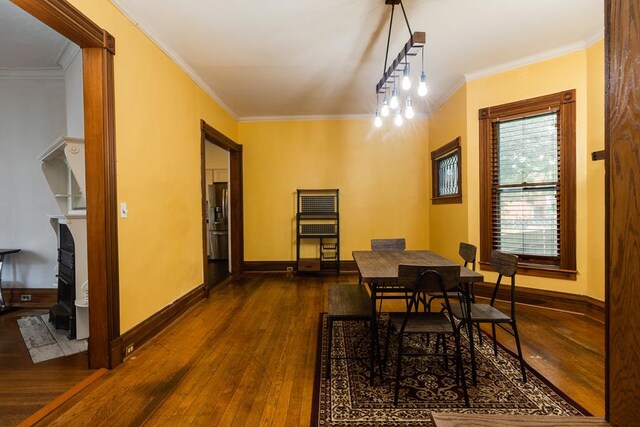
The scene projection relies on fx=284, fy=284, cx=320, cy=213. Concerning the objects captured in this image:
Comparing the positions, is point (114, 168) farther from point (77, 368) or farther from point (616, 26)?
point (616, 26)

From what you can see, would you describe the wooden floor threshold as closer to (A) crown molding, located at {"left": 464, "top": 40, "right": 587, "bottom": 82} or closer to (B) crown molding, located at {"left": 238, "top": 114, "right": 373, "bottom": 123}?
(B) crown molding, located at {"left": 238, "top": 114, "right": 373, "bottom": 123}

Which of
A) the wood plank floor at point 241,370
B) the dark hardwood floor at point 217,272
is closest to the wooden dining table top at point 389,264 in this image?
the wood plank floor at point 241,370

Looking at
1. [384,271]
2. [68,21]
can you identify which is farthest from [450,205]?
[68,21]

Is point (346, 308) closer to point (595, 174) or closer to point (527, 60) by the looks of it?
point (595, 174)

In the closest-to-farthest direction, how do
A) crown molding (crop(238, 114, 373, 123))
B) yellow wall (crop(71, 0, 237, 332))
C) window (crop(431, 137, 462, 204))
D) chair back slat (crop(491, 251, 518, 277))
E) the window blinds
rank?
chair back slat (crop(491, 251, 518, 277))
yellow wall (crop(71, 0, 237, 332))
the window blinds
window (crop(431, 137, 462, 204))
crown molding (crop(238, 114, 373, 123))

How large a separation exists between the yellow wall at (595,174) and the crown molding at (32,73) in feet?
19.4

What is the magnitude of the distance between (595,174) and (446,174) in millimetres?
1788

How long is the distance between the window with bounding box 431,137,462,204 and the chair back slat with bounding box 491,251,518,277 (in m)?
1.91

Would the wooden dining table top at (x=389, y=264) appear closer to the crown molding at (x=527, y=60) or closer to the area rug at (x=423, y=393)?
the area rug at (x=423, y=393)

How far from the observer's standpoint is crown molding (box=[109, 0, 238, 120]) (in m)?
2.32

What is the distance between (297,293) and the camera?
4.04 metres

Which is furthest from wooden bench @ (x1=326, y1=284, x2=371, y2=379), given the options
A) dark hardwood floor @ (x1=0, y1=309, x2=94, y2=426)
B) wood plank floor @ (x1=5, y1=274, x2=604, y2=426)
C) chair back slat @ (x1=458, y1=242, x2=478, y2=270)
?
dark hardwood floor @ (x1=0, y1=309, x2=94, y2=426)

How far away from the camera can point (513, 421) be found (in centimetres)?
70

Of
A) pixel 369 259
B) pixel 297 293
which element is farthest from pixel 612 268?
pixel 297 293
